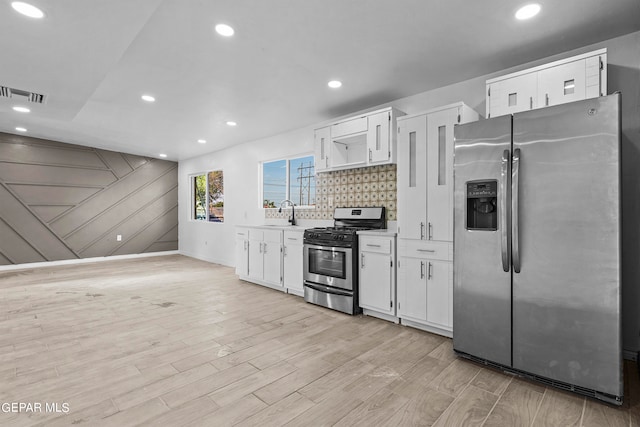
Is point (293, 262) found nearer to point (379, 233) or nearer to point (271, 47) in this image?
point (379, 233)

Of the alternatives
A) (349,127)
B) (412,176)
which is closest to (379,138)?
(349,127)

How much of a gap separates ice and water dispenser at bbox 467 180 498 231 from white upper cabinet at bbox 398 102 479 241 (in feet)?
1.37

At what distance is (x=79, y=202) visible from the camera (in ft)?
22.5

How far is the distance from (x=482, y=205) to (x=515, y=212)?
263 mm

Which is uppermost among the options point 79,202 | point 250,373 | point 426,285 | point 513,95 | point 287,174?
point 513,95

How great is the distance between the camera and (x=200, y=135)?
5816mm

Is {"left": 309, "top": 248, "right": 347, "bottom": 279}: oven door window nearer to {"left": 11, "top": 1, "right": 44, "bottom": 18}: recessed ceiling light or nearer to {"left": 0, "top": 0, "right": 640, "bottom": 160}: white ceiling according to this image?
{"left": 0, "top": 0, "right": 640, "bottom": 160}: white ceiling

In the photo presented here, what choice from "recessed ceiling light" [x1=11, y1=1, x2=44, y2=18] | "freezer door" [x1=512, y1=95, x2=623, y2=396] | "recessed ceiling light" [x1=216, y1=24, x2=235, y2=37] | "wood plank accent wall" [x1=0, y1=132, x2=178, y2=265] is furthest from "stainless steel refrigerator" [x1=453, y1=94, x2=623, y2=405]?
"wood plank accent wall" [x1=0, y1=132, x2=178, y2=265]

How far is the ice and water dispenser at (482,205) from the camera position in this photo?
7.75 ft

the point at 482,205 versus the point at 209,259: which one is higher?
the point at 482,205

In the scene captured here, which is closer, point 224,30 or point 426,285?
point 224,30

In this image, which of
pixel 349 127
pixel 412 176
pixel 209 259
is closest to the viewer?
pixel 412 176

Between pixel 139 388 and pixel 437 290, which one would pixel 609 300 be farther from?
pixel 139 388

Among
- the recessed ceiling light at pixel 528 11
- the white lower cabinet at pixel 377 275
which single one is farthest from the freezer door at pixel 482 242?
the white lower cabinet at pixel 377 275
